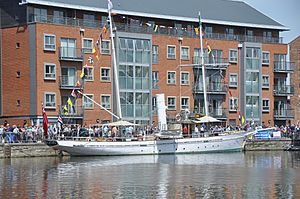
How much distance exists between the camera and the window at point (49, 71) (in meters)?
87.8

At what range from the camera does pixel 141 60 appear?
312 ft

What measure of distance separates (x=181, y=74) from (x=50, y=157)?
29.8m

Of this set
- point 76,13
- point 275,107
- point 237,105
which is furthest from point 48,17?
point 275,107

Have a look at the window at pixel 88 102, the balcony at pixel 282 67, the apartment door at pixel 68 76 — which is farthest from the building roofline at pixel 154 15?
the window at pixel 88 102

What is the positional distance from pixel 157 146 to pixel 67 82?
1577 cm

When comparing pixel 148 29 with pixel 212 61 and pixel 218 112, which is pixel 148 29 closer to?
pixel 212 61

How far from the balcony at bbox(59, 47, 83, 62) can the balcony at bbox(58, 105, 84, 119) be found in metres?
5.30

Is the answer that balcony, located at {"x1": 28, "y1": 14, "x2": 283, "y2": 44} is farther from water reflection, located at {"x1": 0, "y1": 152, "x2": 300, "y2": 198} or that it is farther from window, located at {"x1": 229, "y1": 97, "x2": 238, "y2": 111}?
water reflection, located at {"x1": 0, "y1": 152, "x2": 300, "y2": 198}

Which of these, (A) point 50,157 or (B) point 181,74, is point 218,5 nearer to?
(B) point 181,74

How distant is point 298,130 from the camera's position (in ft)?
302

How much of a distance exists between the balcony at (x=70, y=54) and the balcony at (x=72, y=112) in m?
5.30

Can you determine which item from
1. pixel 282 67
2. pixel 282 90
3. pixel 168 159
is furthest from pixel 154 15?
pixel 168 159

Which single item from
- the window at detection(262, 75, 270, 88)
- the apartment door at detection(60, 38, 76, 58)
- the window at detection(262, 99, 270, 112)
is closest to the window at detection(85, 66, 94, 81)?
the apartment door at detection(60, 38, 76, 58)

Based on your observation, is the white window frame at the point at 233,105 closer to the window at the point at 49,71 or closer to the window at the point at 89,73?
the window at the point at 89,73
